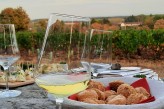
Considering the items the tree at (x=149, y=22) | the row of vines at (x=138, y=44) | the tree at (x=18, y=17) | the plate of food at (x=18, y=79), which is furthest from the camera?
the tree at (x=18, y=17)

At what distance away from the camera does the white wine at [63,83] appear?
2.69ft

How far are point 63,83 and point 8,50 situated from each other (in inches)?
19.6

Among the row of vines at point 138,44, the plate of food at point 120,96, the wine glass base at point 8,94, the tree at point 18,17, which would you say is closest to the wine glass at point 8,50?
the wine glass base at point 8,94

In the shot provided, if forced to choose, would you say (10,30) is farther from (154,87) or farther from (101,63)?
(154,87)

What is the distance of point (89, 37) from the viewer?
854mm

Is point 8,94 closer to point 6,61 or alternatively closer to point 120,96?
point 6,61

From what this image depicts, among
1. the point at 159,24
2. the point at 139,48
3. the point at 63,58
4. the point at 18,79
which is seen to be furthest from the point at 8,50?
the point at 159,24

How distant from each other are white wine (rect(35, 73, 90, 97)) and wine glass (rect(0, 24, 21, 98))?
43 centimetres

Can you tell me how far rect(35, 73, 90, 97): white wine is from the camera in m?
0.82

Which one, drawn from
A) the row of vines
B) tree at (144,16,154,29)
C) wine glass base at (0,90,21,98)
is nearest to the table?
wine glass base at (0,90,21,98)

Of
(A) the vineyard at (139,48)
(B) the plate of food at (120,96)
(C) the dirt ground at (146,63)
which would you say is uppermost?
(B) the plate of food at (120,96)

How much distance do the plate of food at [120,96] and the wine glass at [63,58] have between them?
3cm

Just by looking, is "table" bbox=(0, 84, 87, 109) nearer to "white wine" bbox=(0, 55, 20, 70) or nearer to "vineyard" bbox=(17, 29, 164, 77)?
"white wine" bbox=(0, 55, 20, 70)

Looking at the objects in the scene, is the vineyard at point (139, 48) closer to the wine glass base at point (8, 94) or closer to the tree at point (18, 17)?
the tree at point (18, 17)
